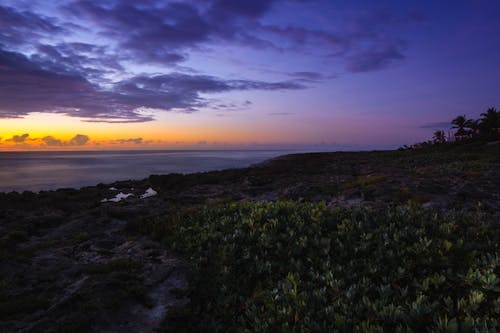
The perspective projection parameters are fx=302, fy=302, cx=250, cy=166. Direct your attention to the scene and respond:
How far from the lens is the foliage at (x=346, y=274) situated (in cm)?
465

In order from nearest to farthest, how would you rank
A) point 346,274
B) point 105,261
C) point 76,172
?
point 346,274 → point 105,261 → point 76,172

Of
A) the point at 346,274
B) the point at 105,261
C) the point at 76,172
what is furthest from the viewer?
the point at 76,172

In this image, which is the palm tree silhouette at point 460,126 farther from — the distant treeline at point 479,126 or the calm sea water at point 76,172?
the calm sea water at point 76,172

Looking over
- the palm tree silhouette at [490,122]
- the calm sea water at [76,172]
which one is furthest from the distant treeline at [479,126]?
the calm sea water at [76,172]

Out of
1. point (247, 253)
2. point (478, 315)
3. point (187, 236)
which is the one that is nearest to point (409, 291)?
point (478, 315)

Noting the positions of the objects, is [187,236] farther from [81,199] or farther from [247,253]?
[81,199]

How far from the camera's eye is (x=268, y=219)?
988 cm

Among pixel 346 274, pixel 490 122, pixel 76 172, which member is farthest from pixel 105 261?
pixel 490 122

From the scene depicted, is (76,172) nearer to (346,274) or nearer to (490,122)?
(346,274)

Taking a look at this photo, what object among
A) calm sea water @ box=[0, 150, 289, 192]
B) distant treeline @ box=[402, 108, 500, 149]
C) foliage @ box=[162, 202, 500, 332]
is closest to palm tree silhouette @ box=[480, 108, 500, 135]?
distant treeline @ box=[402, 108, 500, 149]

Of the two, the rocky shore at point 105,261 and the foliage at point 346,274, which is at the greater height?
the foliage at point 346,274

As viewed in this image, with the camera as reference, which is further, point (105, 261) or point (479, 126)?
point (479, 126)

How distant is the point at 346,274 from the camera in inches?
240

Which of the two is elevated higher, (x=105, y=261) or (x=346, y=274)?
(x=346, y=274)
